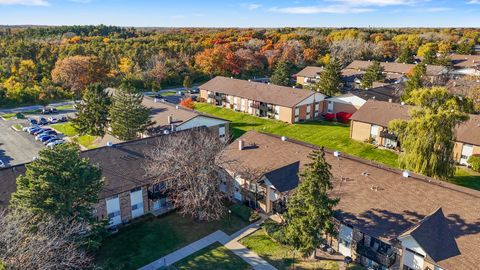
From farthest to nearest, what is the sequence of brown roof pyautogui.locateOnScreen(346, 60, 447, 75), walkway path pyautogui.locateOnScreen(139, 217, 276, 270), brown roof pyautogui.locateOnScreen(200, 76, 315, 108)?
1. brown roof pyautogui.locateOnScreen(346, 60, 447, 75)
2. brown roof pyautogui.locateOnScreen(200, 76, 315, 108)
3. walkway path pyautogui.locateOnScreen(139, 217, 276, 270)

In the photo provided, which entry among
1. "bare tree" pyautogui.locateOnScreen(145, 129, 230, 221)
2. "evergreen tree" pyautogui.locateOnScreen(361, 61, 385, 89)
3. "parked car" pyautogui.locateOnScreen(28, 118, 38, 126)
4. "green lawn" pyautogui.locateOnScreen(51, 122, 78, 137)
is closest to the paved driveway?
"parked car" pyautogui.locateOnScreen(28, 118, 38, 126)

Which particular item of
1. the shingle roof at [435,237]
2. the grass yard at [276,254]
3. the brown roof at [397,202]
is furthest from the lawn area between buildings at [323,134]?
the grass yard at [276,254]

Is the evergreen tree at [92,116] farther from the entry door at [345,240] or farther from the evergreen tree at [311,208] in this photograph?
the entry door at [345,240]

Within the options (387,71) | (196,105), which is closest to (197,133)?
(196,105)

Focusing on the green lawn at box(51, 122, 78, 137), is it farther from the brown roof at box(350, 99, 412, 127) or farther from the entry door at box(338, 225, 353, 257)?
the entry door at box(338, 225, 353, 257)

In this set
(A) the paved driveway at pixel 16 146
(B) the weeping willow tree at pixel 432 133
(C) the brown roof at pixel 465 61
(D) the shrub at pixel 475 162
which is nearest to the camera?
(B) the weeping willow tree at pixel 432 133

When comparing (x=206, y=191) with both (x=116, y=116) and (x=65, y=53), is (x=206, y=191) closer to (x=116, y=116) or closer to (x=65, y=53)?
(x=116, y=116)
